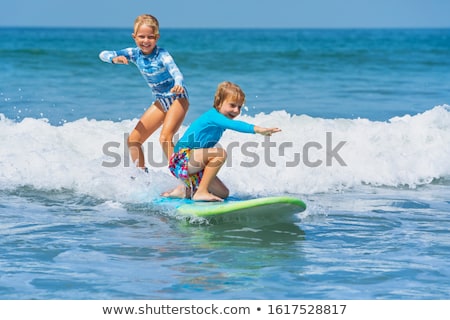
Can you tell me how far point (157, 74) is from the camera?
7305mm

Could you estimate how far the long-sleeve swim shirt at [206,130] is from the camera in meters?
6.32

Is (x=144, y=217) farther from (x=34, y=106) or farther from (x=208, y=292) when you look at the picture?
(x=34, y=106)

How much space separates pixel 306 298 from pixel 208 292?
2.00ft

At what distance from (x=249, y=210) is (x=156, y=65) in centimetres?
186

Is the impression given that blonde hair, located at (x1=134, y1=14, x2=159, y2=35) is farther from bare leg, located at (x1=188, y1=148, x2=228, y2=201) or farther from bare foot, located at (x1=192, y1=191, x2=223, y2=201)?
bare foot, located at (x1=192, y1=191, x2=223, y2=201)

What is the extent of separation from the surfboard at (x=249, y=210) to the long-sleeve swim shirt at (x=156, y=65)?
139cm

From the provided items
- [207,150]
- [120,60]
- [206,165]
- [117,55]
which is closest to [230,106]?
[207,150]

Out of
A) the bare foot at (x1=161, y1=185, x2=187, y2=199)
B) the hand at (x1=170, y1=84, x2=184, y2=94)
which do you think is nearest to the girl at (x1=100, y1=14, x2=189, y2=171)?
the hand at (x1=170, y1=84, x2=184, y2=94)

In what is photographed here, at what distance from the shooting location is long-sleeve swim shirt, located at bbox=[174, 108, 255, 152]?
249 inches

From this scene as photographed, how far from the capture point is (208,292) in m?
4.71

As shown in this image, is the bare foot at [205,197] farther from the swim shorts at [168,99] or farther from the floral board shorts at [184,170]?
the swim shorts at [168,99]

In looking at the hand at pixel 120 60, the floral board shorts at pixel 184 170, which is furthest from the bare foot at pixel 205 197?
the hand at pixel 120 60

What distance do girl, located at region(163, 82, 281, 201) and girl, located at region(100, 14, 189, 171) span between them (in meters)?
0.56

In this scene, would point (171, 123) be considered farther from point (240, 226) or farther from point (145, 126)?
point (240, 226)
